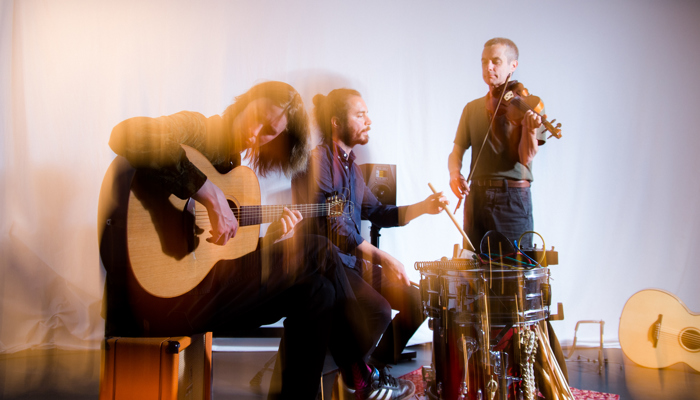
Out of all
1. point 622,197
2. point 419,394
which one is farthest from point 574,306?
point 419,394

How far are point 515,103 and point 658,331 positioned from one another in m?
1.29

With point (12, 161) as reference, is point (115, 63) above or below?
above

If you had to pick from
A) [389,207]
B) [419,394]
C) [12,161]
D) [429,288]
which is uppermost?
[12,161]

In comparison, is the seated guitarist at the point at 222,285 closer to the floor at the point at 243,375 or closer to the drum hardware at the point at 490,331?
the drum hardware at the point at 490,331

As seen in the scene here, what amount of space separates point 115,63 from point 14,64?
0.48 metres

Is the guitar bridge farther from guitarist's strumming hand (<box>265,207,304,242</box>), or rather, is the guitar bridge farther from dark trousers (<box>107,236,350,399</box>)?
guitarist's strumming hand (<box>265,207,304,242</box>)

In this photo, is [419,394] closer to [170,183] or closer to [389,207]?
[389,207]

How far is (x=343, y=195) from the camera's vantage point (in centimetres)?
176

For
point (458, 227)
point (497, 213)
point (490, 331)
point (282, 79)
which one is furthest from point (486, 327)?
point (282, 79)

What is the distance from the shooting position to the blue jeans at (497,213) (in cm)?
189

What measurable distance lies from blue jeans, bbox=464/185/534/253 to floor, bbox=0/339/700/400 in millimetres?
630

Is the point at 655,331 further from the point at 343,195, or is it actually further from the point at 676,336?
the point at 343,195

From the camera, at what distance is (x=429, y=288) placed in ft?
4.60

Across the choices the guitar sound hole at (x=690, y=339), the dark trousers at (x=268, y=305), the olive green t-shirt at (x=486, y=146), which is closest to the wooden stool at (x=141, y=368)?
the dark trousers at (x=268, y=305)
